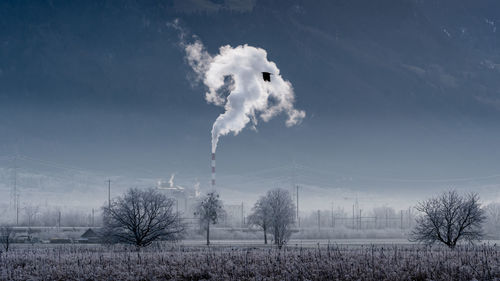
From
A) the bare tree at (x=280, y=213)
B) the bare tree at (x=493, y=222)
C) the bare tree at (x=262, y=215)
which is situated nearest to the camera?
the bare tree at (x=280, y=213)

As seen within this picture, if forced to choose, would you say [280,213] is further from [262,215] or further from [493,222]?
[493,222]

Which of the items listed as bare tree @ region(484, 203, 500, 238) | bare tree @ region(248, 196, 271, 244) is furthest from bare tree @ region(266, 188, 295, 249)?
bare tree @ region(484, 203, 500, 238)

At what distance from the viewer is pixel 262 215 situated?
276 feet

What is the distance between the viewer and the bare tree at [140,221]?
49906 millimetres

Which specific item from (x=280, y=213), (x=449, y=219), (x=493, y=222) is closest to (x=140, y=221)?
(x=449, y=219)

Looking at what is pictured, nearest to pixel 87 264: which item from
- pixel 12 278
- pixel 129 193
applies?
pixel 12 278

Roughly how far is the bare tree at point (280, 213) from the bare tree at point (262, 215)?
640 millimetres

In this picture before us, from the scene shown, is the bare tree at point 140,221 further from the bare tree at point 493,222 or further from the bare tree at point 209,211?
the bare tree at point 493,222

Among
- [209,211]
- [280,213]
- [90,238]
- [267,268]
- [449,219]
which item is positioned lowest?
[90,238]

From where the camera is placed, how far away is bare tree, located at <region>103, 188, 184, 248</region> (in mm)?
49906

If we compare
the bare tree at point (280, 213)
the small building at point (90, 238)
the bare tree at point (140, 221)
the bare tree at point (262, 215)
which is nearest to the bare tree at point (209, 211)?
the bare tree at point (262, 215)

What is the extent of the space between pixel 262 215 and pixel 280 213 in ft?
16.2

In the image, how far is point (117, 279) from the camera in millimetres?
21781

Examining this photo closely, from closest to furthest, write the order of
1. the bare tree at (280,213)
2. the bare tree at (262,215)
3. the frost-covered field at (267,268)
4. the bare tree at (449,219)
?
the frost-covered field at (267,268), the bare tree at (449,219), the bare tree at (280,213), the bare tree at (262,215)
